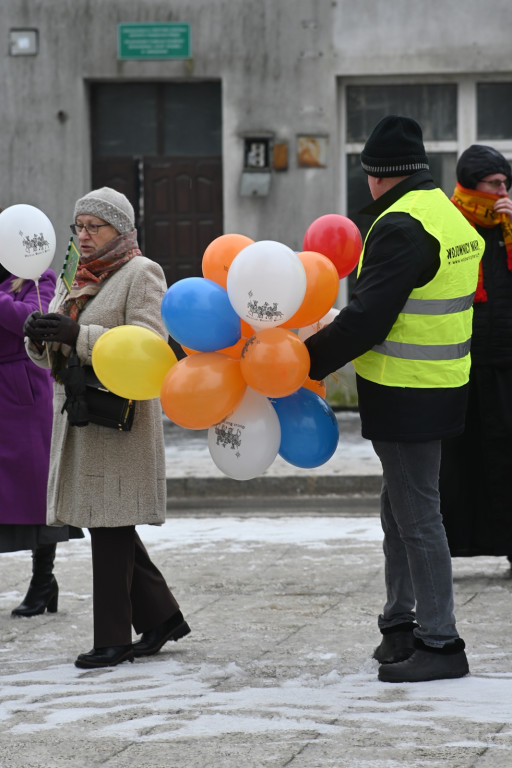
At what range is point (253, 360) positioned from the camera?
14.7ft

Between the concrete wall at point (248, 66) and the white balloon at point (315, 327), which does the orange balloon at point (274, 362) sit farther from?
the concrete wall at point (248, 66)

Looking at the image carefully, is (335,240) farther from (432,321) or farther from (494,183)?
(494,183)

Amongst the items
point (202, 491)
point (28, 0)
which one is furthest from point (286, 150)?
point (202, 491)

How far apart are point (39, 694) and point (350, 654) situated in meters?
1.23

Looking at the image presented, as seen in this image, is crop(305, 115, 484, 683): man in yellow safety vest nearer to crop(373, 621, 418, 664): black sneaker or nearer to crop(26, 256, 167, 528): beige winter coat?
crop(373, 621, 418, 664): black sneaker

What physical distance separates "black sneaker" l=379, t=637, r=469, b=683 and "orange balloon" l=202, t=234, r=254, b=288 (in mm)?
1496

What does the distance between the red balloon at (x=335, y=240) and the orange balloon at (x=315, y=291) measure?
27cm

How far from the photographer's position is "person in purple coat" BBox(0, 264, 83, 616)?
6105 millimetres

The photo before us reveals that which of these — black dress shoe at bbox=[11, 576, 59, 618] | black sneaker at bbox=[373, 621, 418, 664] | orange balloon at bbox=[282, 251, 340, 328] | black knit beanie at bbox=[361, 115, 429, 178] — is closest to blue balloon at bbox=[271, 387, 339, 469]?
orange balloon at bbox=[282, 251, 340, 328]

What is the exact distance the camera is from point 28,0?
14.5 m

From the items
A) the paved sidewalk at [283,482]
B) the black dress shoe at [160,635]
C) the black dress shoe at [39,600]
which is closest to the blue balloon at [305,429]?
the black dress shoe at [160,635]

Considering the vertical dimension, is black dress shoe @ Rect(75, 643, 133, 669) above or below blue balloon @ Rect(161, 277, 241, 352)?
below

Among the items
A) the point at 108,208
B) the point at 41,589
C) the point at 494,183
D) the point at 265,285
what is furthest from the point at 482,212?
the point at 41,589

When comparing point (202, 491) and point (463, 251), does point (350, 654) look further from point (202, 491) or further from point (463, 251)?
point (202, 491)
